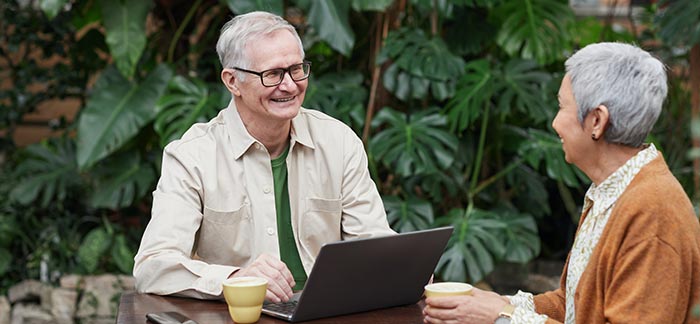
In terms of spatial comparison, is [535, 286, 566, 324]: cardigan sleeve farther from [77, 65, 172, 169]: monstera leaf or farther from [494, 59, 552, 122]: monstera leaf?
[77, 65, 172, 169]: monstera leaf

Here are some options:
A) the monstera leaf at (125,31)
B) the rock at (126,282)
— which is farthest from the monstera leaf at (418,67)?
the rock at (126,282)

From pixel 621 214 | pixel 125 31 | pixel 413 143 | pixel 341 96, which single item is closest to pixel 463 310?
pixel 621 214

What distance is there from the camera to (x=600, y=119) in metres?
1.69

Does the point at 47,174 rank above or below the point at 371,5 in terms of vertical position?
below

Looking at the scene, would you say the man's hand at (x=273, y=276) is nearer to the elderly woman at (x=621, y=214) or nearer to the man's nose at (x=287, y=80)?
the elderly woman at (x=621, y=214)

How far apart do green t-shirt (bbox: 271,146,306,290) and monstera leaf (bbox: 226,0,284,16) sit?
165 cm

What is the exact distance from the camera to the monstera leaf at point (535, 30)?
13.8ft

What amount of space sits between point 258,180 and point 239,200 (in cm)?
7

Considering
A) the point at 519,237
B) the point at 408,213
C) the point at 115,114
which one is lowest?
the point at 519,237

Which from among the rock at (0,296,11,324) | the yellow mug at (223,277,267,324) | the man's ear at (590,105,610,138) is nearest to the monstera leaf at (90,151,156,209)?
the rock at (0,296,11,324)

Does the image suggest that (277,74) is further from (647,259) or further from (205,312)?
(647,259)

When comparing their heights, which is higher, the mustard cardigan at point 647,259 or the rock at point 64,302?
the mustard cardigan at point 647,259

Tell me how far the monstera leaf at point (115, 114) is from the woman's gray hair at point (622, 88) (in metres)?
2.79

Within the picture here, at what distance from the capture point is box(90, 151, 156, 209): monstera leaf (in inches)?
173
